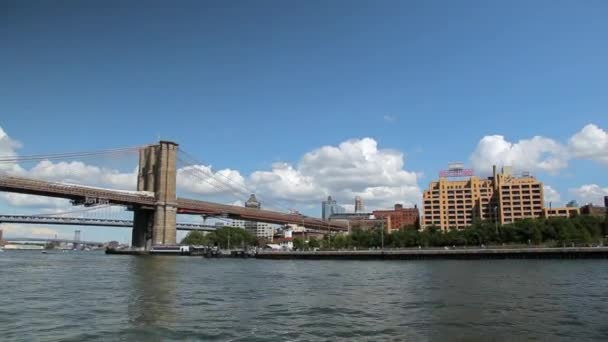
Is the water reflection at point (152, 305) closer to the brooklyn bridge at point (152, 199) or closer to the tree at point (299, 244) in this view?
the brooklyn bridge at point (152, 199)

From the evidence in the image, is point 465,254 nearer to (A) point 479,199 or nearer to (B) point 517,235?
(B) point 517,235

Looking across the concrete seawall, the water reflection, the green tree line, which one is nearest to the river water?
the water reflection

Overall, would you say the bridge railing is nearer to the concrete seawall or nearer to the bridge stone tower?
the bridge stone tower

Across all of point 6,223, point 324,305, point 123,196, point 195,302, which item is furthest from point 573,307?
point 6,223

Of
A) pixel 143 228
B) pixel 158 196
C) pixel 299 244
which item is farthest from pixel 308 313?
pixel 299 244

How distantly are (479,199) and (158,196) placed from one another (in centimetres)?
10983

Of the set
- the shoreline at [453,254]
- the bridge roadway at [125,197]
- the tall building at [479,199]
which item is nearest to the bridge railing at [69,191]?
the bridge roadway at [125,197]

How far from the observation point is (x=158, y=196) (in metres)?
119

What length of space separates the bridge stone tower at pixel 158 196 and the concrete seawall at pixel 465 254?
23.7 metres

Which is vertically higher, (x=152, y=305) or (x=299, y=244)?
(x=299, y=244)

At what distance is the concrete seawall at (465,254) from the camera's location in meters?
80.2

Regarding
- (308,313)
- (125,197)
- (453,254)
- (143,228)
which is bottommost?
(308,313)

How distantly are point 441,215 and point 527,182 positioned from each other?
29135 mm

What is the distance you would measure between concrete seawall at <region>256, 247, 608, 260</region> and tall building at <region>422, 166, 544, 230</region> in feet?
268
